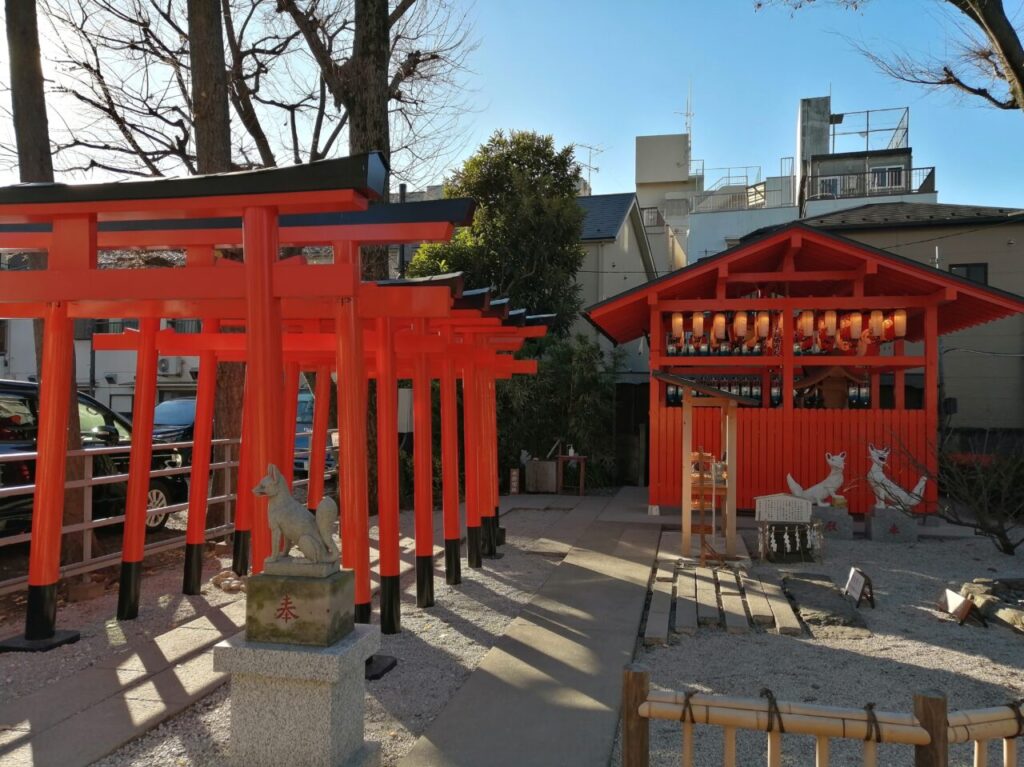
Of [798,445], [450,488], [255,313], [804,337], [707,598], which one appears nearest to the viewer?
[255,313]

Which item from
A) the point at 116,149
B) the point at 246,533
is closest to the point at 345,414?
the point at 246,533

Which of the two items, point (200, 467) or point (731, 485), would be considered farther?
point (731, 485)

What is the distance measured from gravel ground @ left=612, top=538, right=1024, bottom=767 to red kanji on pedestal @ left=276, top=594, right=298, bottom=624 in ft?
6.08

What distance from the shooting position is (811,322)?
1202 cm

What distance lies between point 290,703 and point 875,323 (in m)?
11.2

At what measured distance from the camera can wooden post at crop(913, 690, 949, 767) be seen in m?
2.56

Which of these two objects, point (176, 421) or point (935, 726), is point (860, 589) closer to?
point (935, 726)

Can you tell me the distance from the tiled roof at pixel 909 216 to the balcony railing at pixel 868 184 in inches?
169

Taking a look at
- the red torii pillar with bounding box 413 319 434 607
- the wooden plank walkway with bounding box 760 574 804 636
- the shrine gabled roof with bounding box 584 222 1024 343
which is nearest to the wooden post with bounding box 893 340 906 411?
the shrine gabled roof with bounding box 584 222 1024 343

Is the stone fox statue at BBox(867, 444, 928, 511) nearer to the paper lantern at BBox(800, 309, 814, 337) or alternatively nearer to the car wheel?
the paper lantern at BBox(800, 309, 814, 337)

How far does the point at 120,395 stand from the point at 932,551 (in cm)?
2477

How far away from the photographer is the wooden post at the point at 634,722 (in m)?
2.79

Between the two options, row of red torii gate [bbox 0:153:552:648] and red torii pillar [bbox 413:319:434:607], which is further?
red torii pillar [bbox 413:319:434:607]

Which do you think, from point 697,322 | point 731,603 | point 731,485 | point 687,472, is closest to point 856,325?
point 697,322
